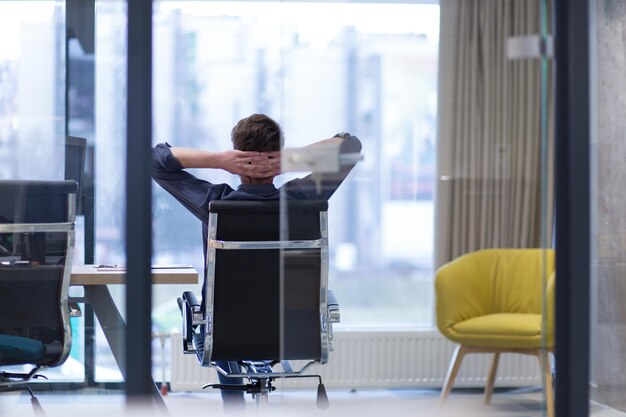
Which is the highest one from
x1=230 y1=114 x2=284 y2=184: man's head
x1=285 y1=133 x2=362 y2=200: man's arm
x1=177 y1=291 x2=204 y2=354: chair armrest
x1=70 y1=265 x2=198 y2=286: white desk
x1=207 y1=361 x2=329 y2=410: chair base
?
x1=230 y1=114 x2=284 y2=184: man's head

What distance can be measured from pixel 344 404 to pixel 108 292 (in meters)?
0.98

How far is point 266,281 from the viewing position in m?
3.57

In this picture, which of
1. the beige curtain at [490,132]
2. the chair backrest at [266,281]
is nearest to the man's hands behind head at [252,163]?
the chair backrest at [266,281]

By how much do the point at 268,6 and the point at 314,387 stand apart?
64.7 inches

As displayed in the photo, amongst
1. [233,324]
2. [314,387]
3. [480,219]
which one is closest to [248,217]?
[233,324]

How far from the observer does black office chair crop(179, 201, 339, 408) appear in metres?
3.40

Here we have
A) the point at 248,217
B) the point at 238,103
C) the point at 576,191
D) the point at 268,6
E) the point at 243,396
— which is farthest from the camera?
the point at 238,103

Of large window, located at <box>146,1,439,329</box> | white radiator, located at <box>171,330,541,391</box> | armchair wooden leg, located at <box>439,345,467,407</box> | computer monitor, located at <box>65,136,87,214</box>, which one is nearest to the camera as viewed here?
large window, located at <box>146,1,439,329</box>

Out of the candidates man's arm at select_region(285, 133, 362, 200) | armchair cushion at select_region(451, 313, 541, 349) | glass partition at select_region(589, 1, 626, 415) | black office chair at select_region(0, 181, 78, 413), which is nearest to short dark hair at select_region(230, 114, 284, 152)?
man's arm at select_region(285, 133, 362, 200)

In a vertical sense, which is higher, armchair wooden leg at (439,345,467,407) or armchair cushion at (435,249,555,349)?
armchair cushion at (435,249,555,349)

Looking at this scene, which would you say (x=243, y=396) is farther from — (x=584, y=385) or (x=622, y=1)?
(x=622, y=1)

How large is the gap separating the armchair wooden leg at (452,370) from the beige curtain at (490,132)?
0.54 m

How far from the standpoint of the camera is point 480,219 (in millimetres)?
4430

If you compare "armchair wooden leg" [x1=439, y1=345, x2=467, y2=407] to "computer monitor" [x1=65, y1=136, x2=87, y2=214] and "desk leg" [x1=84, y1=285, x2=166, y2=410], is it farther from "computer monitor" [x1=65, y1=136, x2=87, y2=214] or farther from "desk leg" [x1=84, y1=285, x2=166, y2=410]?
"computer monitor" [x1=65, y1=136, x2=87, y2=214]
